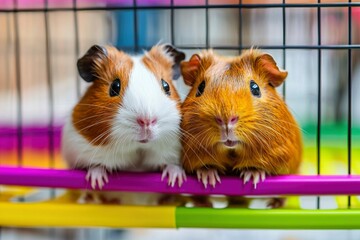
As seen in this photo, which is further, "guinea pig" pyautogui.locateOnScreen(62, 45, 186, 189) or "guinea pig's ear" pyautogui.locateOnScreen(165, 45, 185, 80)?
"guinea pig's ear" pyautogui.locateOnScreen(165, 45, 185, 80)

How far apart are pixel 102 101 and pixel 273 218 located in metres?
0.55

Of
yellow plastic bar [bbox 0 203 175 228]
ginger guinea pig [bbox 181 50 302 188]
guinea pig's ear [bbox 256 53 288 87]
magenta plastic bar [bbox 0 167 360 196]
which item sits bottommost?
yellow plastic bar [bbox 0 203 175 228]

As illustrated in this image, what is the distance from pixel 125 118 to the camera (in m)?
1.38

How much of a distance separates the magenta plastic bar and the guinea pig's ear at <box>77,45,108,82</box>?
28 centimetres

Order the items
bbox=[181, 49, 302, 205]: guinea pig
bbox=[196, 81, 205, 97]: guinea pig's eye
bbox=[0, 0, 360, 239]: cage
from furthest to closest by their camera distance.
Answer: bbox=[0, 0, 360, 239]: cage
bbox=[196, 81, 205, 97]: guinea pig's eye
bbox=[181, 49, 302, 205]: guinea pig

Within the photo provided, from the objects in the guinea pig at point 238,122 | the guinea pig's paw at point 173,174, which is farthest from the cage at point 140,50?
the guinea pig's paw at point 173,174

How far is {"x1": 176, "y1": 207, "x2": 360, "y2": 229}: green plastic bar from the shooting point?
1400 mm

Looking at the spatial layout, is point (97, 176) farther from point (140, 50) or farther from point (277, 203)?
point (140, 50)

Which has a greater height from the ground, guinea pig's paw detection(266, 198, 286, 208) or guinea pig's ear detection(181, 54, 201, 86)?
guinea pig's ear detection(181, 54, 201, 86)

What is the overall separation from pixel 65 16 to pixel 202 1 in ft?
2.50

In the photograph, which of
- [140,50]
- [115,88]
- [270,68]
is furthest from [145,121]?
[140,50]

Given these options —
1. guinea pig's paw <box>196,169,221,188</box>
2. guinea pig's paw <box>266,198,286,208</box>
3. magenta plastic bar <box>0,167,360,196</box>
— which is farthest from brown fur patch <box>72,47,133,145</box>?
guinea pig's paw <box>266,198,286,208</box>

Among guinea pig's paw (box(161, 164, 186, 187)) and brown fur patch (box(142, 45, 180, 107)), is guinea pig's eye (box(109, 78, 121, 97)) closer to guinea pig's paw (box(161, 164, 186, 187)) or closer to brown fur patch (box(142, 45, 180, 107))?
brown fur patch (box(142, 45, 180, 107))

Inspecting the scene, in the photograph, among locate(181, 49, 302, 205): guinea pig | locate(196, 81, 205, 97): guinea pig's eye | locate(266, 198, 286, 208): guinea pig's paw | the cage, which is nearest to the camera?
locate(181, 49, 302, 205): guinea pig
